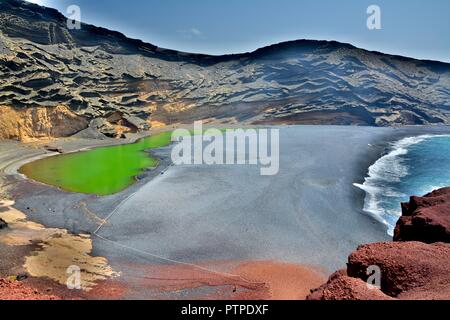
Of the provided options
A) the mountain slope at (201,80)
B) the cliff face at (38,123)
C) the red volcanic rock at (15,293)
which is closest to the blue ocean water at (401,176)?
the red volcanic rock at (15,293)

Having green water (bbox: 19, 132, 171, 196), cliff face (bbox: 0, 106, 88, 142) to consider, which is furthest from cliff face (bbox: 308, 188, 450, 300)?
cliff face (bbox: 0, 106, 88, 142)

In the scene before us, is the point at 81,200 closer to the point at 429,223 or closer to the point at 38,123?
the point at 429,223

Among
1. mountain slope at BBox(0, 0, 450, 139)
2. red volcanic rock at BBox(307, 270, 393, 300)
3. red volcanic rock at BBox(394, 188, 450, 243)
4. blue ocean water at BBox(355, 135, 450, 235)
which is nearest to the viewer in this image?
red volcanic rock at BBox(307, 270, 393, 300)

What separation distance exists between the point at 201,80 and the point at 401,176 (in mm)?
48979

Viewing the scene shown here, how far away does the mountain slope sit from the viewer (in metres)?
48.0

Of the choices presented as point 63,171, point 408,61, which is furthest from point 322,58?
point 63,171

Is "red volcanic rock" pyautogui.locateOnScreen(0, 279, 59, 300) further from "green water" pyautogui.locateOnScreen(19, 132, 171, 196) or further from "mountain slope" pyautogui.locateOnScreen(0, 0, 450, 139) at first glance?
"mountain slope" pyautogui.locateOnScreen(0, 0, 450, 139)

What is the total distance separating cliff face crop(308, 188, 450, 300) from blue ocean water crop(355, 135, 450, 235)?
9026mm

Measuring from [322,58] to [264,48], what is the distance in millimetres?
12558

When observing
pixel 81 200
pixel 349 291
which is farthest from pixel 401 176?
pixel 349 291

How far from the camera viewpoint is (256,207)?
20281 mm

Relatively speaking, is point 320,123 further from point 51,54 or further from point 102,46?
point 51,54

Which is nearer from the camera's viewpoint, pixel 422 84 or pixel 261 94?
pixel 261 94
